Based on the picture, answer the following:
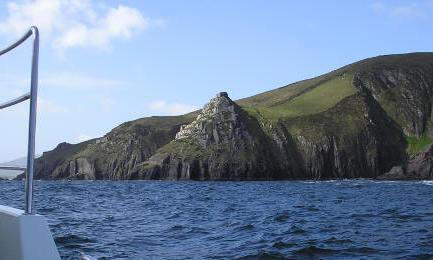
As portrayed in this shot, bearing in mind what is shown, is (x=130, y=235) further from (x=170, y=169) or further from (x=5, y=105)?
(x=170, y=169)

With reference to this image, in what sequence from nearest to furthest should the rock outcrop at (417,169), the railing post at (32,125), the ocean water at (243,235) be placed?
the railing post at (32,125) < the ocean water at (243,235) < the rock outcrop at (417,169)

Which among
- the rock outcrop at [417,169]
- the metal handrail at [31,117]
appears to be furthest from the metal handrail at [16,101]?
the rock outcrop at [417,169]

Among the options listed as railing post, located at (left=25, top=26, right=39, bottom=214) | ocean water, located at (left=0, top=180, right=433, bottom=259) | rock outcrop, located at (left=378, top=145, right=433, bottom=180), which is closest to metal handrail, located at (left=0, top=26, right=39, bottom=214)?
railing post, located at (left=25, top=26, right=39, bottom=214)

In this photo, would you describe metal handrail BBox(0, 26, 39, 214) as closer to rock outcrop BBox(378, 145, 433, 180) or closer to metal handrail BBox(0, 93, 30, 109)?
metal handrail BBox(0, 93, 30, 109)

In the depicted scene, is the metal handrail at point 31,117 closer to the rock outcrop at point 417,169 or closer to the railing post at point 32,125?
the railing post at point 32,125

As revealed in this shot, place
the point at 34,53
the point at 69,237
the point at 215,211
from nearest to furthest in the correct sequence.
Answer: the point at 34,53
the point at 69,237
the point at 215,211

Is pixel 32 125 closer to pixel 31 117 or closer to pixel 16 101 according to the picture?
pixel 31 117

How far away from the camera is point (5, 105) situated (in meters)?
6.55

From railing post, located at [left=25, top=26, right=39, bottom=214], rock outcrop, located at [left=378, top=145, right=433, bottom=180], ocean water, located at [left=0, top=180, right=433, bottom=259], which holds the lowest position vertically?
ocean water, located at [left=0, top=180, right=433, bottom=259]

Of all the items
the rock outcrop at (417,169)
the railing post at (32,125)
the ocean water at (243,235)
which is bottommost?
the ocean water at (243,235)

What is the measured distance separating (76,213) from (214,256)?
1739 cm

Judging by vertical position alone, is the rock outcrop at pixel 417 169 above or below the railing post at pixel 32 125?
above

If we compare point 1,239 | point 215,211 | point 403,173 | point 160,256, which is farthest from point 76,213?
point 403,173

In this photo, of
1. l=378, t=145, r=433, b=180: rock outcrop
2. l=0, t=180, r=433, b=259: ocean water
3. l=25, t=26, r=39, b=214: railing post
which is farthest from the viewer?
l=378, t=145, r=433, b=180: rock outcrop
